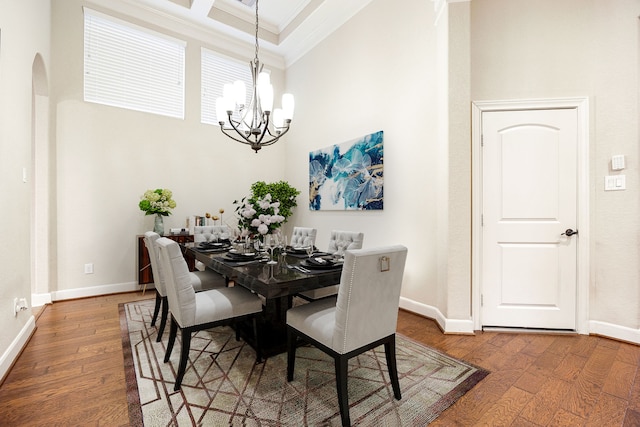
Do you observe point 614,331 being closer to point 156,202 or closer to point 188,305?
point 188,305

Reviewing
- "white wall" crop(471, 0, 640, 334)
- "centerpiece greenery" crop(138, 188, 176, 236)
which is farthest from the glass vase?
"white wall" crop(471, 0, 640, 334)

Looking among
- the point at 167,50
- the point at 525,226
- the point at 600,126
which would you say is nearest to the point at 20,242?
the point at 167,50

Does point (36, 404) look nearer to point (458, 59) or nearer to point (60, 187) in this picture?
point (60, 187)

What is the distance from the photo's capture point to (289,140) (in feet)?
18.3

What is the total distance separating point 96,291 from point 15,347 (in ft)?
5.80

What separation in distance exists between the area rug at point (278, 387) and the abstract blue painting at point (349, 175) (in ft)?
6.34

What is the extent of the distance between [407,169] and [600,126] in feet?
5.63

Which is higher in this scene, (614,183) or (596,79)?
(596,79)

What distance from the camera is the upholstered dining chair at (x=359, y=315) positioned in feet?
5.11

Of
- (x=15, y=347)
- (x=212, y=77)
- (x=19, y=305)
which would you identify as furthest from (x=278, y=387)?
(x=212, y=77)

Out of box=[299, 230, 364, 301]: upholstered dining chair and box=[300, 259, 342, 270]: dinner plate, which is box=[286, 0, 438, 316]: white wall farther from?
box=[300, 259, 342, 270]: dinner plate

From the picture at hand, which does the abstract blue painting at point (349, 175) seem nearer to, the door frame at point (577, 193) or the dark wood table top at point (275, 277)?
the door frame at point (577, 193)

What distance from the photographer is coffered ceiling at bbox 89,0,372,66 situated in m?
4.15

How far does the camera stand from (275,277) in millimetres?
1899
